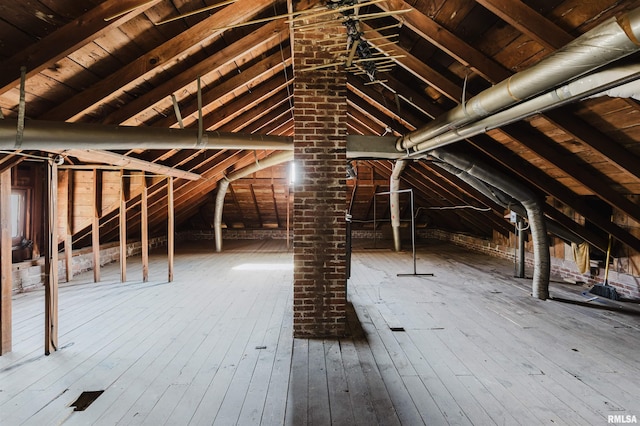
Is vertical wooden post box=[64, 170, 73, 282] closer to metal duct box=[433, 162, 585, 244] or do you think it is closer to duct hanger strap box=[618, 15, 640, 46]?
metal duct box=[433, 162, 585, 244]

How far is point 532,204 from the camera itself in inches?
166

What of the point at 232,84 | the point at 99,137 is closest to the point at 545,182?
the point at 232,84

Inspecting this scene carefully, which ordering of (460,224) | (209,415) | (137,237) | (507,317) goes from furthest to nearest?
(460,224) → (137,237) → (507,317) → (209,415)

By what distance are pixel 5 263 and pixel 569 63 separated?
4.23 meters

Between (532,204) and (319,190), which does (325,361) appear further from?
(532,204)

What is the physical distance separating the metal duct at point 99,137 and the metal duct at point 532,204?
2889 millimetres

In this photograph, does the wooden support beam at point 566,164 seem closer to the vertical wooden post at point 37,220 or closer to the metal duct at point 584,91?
the metal duct at point 584,91

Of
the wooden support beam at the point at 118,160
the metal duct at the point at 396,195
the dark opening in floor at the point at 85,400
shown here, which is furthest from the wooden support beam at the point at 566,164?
the wooden support beam at the point at 118,160

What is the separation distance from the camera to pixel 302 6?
3.21 m

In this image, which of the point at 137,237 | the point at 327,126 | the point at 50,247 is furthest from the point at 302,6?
the point at 137,237

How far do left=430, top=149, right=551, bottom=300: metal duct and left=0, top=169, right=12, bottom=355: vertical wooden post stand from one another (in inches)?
177

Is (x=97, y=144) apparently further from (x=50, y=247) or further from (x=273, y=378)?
(x=273, y=378)

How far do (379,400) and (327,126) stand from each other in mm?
2327

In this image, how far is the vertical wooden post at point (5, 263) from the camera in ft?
9.02
